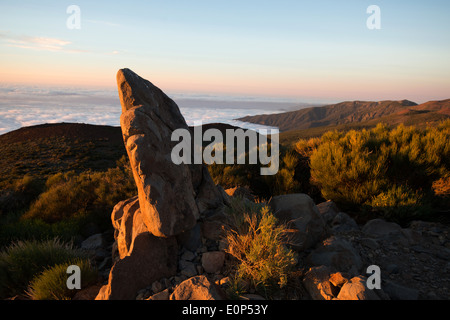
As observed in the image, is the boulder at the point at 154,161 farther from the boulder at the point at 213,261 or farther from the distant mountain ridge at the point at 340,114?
the distant mountain ridge at the point at 340,114

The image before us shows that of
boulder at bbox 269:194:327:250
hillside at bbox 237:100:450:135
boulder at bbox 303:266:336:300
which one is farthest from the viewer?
hillside at bbox 237:100:450:135

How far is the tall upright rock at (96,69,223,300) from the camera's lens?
4.02 meters

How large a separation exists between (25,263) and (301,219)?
15.5 ft

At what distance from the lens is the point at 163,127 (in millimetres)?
4637

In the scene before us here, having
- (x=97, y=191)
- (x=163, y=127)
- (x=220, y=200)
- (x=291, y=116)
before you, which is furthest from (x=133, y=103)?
(x=291, y=116)

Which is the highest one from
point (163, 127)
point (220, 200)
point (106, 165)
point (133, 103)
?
point (133, 103)

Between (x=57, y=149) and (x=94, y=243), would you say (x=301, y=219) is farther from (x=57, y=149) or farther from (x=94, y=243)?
(x=57, y=149)

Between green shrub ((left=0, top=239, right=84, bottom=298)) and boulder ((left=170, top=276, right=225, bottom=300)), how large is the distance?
2.19 metres

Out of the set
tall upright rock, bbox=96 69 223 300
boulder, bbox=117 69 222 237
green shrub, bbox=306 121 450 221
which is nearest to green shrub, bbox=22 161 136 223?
tall upright rock, bbox=96 69 223 300

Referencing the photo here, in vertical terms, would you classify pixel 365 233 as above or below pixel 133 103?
below
